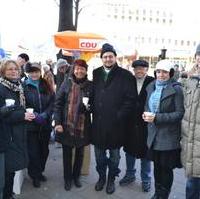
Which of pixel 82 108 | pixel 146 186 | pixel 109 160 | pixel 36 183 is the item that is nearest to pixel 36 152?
pixel 36 183

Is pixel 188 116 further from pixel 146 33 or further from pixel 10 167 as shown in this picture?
pixel 146 33

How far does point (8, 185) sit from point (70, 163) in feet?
3.40

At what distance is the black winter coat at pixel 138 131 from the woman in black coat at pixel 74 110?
0.61 meters

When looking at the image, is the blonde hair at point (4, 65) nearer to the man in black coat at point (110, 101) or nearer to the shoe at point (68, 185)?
the man in black coat at point (110, 101)

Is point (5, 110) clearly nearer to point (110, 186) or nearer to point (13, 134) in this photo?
point (13, 134)

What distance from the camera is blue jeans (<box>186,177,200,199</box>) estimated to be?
404 cm

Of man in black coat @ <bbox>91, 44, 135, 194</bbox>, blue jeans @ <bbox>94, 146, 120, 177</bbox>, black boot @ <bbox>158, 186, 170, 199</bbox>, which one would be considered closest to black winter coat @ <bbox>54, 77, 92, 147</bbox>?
man in black coat @ <bbox>91, 44, 135, 194</bbox>

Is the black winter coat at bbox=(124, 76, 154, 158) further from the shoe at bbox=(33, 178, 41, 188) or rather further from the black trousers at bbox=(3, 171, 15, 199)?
the black trousers at bbox=(3, 171, 15, 199)

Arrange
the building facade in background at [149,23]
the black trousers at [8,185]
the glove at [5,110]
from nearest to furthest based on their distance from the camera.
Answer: the glove at [5,110]
the black trousers at [8,185]
the building facade in background at [149,23]

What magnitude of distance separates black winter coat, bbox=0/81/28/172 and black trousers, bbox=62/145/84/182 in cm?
84

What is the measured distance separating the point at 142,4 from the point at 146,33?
10.2 m

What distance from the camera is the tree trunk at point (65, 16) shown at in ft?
27.9

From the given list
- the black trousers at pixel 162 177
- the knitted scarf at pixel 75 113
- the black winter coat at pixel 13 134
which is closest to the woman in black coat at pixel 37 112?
the knitted scarf at pixel 75 113

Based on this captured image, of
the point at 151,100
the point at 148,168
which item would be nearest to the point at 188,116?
the point at 151,100
